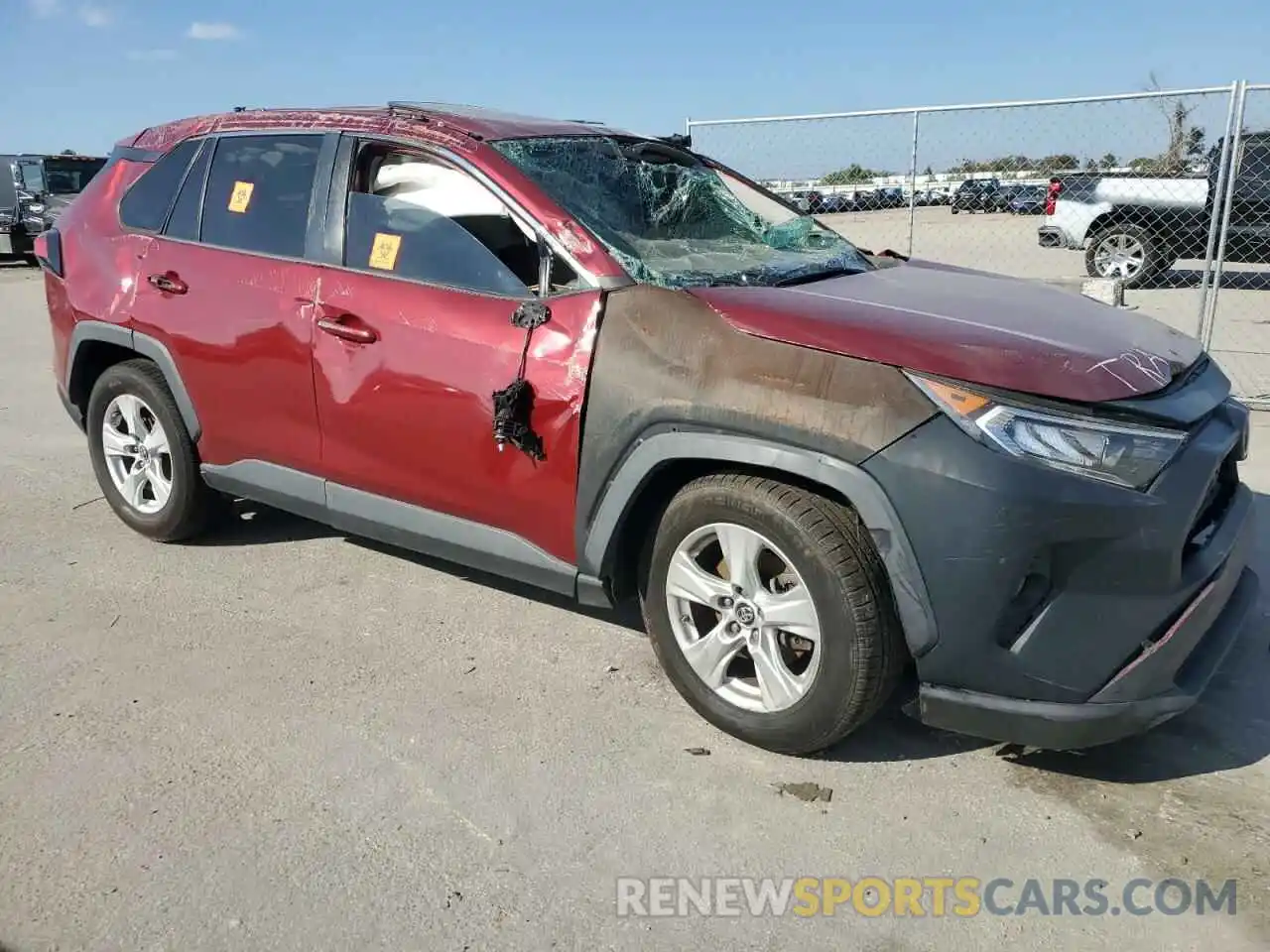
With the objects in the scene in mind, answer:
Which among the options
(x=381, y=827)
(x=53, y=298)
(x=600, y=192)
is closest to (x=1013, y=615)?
(x=381, y=827)

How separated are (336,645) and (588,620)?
925mm

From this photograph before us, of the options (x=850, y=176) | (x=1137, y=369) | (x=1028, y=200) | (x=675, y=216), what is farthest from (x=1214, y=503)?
(x=1028, y=200)

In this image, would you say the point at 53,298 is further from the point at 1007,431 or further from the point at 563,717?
the point at 1007,431

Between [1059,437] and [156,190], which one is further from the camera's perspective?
[156,190]

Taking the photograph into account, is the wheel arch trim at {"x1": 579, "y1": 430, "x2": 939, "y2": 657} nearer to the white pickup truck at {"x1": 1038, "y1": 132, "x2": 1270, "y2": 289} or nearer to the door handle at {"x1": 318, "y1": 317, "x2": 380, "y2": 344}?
the door handle at {"x1": 318, "y1": 317, "x2": 380, "y2": 344}

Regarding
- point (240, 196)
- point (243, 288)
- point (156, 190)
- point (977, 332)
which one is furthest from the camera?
point (156, 190)

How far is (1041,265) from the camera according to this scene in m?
14.3

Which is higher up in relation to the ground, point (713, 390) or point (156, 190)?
point (156, 190)

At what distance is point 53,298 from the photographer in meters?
4.80

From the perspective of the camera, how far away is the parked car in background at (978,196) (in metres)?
11.2

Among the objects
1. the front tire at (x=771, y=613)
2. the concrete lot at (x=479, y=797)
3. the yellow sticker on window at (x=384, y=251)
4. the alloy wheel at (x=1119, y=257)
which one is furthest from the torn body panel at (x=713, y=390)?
the alloy wheel at (x=1119, y=257)

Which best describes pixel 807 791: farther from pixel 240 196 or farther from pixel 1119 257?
pixel 1119 257

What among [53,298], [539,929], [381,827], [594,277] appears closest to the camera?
[539,929]

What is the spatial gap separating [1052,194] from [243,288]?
11025 mm
